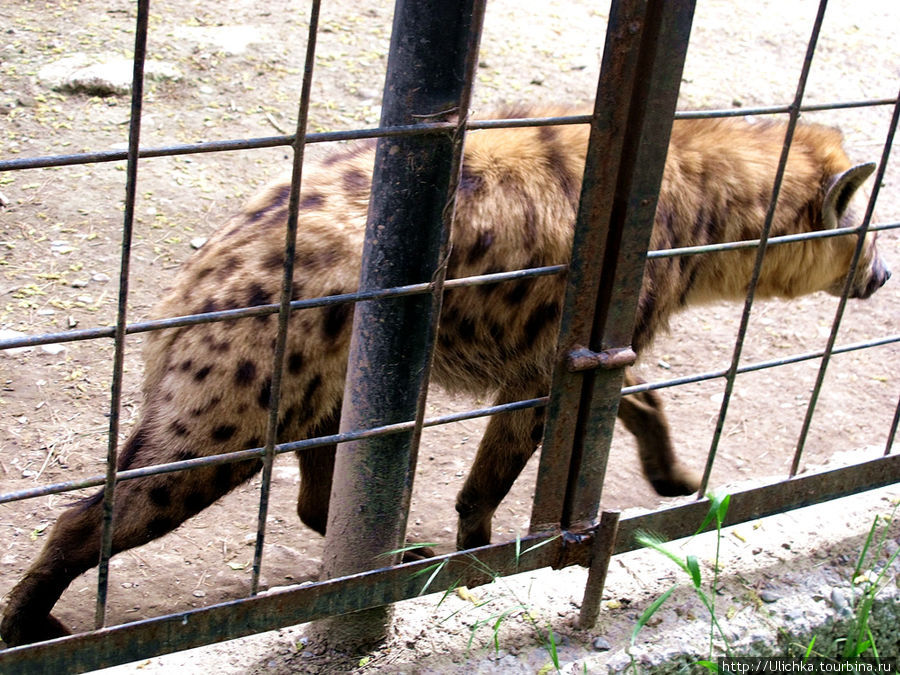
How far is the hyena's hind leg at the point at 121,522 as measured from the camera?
2398 mm

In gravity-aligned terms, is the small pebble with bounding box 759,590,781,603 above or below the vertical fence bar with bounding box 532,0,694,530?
below

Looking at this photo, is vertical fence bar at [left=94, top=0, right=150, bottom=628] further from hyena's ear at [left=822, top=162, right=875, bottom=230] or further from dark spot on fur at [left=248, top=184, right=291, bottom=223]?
hyena's ear at [left=822, top=162, right=875, bottom=230]

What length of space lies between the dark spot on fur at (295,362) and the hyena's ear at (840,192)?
4.99 ft

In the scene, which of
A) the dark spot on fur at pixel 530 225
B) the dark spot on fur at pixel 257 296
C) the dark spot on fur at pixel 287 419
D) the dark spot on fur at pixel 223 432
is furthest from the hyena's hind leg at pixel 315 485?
the dark spot on fur at pixel 530 225

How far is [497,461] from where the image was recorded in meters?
2.95

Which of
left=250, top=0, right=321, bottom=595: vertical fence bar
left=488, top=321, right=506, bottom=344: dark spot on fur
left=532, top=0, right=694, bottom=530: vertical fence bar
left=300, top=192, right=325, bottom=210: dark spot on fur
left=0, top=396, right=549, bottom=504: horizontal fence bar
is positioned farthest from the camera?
left=488, top=321, right=506, bottom=344: dark spot on fur

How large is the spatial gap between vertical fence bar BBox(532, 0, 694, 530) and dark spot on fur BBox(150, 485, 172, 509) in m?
0.79

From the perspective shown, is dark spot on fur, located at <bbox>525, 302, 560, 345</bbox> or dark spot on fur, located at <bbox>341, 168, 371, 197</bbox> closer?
dark spot on fur, located at <bbox>341, 168, 371, 197</bbox>

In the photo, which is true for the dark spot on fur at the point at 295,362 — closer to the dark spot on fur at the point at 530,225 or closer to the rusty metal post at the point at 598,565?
the dark spot on fur at the point at 530,225

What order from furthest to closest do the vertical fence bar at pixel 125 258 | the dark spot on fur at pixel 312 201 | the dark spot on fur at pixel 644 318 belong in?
the dark spot on fur at pixel 644 318
the dark spot on fur at pixel 312 201
the vertical fence bar at pixel 125 258

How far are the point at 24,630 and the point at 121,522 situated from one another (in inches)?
14.0

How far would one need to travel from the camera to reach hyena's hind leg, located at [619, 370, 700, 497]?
11.4ft

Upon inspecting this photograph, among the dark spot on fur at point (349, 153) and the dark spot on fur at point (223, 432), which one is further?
the dark spot on fur at point (349, 153)

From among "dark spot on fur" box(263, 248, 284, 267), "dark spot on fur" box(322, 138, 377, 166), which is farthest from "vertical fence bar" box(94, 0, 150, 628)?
"dark spot on fur" box(322, 138, 377, 166)
